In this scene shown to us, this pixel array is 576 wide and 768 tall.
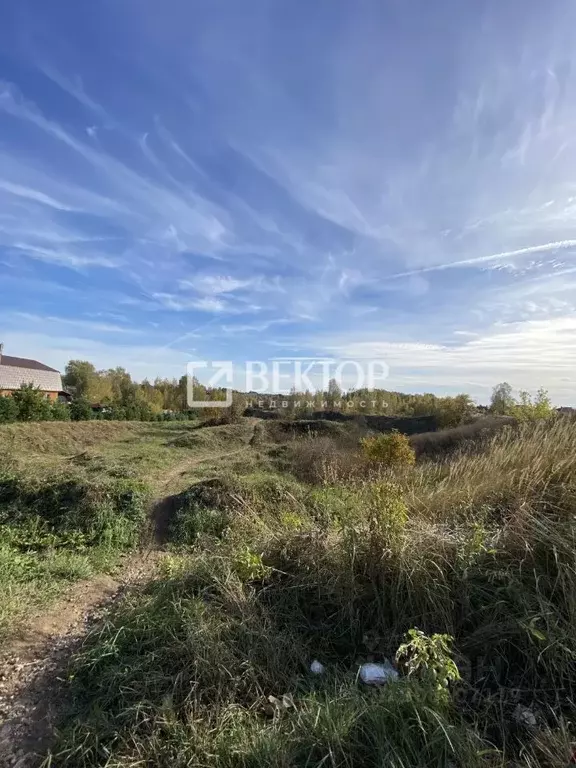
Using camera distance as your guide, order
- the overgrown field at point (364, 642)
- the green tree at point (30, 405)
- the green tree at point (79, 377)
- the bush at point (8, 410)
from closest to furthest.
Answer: the overgrown field at point (364, 642) → the bush at point (8, 410) → the green tree at point (30, 405) → the green tree at point (79, 377)

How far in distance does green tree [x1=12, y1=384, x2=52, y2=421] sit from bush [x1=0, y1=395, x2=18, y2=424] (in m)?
0.42

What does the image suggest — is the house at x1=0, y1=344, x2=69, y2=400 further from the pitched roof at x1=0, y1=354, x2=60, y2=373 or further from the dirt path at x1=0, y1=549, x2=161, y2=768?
the dirt path at x1=0, y1=549, x2=161, y2=768

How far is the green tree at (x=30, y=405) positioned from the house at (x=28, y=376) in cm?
947

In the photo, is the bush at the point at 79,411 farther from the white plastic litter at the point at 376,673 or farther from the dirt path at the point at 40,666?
the white plastic litter at the point at 376,673

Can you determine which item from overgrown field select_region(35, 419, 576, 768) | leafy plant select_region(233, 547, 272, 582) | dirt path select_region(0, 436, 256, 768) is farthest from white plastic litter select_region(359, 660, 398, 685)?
dirt path select_region(0, 436, 256, 768)

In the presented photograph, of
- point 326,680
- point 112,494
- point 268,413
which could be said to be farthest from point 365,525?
point 268,413

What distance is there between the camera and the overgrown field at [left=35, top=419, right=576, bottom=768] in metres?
1.78

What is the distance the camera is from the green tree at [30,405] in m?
17.6

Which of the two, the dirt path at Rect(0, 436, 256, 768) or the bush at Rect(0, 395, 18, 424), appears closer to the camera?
the dirt path at Rect(0, 436, 256, 768)

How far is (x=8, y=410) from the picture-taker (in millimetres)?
16734

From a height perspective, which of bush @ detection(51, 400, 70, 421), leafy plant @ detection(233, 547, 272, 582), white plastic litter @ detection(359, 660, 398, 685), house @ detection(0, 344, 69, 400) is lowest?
white plastic litter @ detection(359, 660, 398, 685)

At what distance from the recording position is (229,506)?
20.5 feet

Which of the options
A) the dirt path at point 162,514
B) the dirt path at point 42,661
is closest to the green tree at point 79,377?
the dirt path at point 162,514

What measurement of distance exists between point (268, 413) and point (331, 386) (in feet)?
33.1
